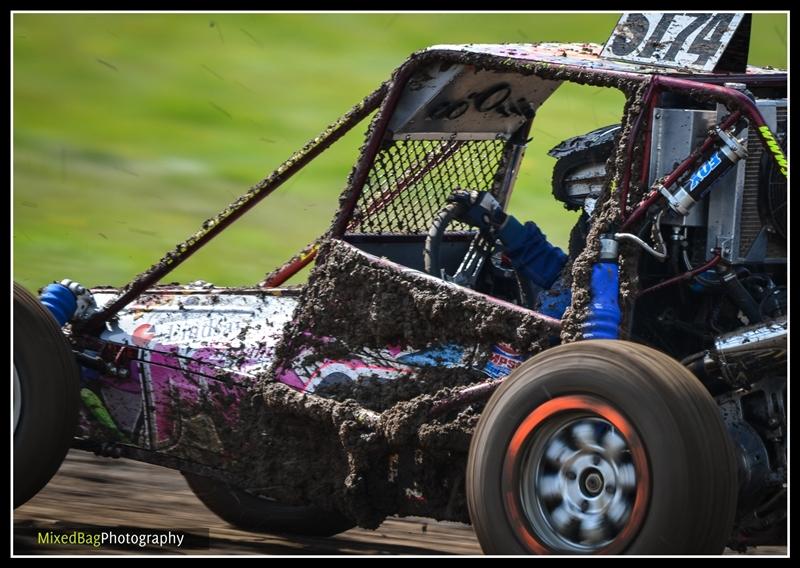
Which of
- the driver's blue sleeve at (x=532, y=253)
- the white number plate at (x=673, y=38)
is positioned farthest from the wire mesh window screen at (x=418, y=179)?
the white number plate at (x=673, y=38)

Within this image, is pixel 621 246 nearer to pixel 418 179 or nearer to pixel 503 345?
pixel 503 345

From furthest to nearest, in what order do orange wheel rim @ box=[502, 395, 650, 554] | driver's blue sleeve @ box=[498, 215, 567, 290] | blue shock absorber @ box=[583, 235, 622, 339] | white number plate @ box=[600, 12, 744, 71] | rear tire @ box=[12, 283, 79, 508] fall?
driver's blue sleeve @ box=[498, 215, 567, 290] → rear tire @ box=[12, 283, 79, 508] → white number plate @ box=[600, 12, 744, 71] → blue shock absorber @ box=[583, 235, 622, 339] → orange wheel rim @ box=[502, 395, 650, 554]

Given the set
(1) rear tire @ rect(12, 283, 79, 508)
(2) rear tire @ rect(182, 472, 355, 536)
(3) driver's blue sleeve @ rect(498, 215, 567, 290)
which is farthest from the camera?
(2) rear tire @ rect(182, 472, 355, 536)

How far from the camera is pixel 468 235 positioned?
6.25m

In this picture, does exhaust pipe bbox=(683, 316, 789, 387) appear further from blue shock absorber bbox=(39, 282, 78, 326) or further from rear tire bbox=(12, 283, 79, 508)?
blue shock absorber bbox=(39, 282, 78, 326)

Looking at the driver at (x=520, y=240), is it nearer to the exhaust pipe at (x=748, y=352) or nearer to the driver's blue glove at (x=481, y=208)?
the driver's blue glove at (x=481, y=208)

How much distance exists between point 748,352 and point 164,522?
2.66 metres

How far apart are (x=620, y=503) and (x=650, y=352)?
438 millimetres

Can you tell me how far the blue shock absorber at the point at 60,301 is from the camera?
18.7ft

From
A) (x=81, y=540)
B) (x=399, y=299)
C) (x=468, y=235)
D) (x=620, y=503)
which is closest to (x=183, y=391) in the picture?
(x=81, y=540)

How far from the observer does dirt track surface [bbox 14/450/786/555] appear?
5.68m

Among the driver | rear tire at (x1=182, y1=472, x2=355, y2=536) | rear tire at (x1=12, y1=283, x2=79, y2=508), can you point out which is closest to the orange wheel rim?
the driver

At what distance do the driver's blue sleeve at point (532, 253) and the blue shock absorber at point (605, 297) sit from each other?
0.76 meters

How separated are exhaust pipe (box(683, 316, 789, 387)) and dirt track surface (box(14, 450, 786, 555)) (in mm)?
1689
